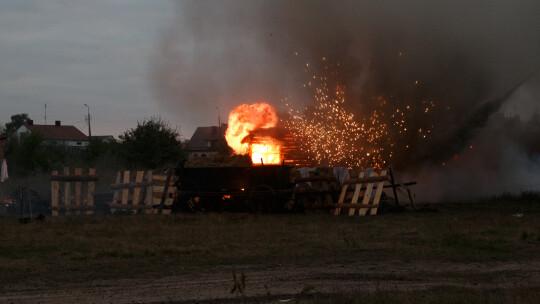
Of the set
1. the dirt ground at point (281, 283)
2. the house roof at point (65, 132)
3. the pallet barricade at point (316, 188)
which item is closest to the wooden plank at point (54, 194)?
the pallet barricade at point (316, 188)

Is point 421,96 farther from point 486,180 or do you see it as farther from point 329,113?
point 486,180

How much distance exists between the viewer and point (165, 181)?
2894 cm

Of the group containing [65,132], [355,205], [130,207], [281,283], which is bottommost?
[281,283]

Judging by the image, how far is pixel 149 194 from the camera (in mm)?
28578

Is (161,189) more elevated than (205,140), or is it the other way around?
(205,140)

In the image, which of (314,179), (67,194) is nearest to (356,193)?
(314,179)

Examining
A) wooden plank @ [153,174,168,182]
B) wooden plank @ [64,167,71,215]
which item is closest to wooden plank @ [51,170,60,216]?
wooden plank @ [64,167,71,215]

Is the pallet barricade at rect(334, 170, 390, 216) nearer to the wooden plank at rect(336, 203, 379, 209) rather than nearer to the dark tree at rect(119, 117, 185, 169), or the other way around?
the wooden plank at rect(336, 203, 379, 209)

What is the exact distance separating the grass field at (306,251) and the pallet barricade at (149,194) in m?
3.74

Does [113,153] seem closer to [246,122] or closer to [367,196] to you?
[246,122]

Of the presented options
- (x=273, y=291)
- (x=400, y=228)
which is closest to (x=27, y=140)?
(x=400, y=228)

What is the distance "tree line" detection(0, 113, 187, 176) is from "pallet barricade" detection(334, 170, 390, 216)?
1783cm

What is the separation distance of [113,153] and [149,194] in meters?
31.8

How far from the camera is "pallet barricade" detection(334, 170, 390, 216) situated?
2589 centimetres
